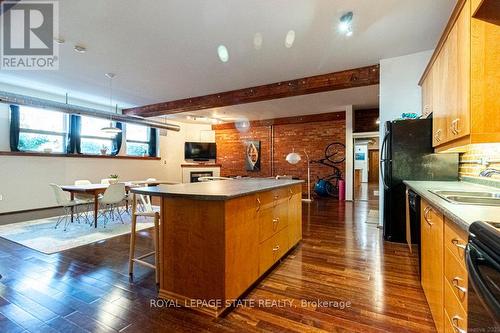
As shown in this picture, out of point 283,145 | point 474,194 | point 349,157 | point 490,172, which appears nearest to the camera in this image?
point 474,194

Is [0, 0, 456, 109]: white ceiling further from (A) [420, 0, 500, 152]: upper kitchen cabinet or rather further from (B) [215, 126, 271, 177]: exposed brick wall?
(B) [215, 126, 271, 177]: exposed brick wall

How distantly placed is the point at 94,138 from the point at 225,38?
5301 mm

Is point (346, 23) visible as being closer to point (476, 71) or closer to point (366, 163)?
point (476, 71)

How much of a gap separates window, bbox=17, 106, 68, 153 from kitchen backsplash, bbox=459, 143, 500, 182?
23.0ft

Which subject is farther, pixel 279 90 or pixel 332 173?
pixel 332 173

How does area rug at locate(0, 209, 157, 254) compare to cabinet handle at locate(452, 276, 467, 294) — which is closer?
cabinet handle at locate(452, 276, 467, 294)

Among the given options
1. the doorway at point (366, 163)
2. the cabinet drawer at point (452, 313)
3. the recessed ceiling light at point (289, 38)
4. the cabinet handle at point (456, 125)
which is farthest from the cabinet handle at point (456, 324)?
the doorway at point (366, 163)

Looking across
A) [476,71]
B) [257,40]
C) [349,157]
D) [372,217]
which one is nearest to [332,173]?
[349,157]

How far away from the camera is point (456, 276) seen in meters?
1.15

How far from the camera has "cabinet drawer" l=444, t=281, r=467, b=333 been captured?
108 cm

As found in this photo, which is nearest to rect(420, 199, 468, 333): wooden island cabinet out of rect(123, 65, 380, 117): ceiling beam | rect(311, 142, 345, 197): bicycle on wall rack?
rect(123, 65, 380, 117): ceiling beam

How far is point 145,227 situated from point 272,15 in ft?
12.2

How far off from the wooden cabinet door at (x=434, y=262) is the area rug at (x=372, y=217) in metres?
2.67

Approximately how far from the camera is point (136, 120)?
20.8 feet
